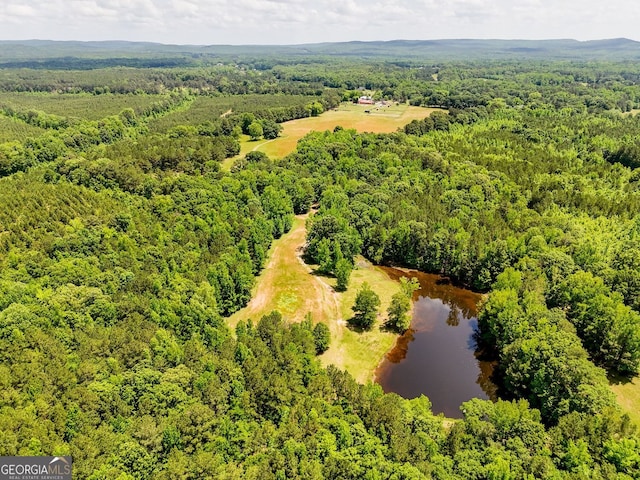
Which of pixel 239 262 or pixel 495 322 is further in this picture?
pixel 239 262

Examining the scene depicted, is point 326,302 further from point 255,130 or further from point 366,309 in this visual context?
point 255,130

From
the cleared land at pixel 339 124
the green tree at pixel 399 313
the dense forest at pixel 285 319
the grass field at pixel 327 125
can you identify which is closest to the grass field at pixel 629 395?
the dense forest at pixel 285 319

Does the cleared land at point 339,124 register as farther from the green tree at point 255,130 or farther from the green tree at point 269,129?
the green tree at point 255,130

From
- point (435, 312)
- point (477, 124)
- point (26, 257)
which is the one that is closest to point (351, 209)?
point (435, 312)

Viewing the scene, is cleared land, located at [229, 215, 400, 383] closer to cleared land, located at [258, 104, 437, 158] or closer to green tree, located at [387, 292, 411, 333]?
green tree, located at [387, 292, 411, 333]

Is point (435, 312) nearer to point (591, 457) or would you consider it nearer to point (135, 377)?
point (591, 457)
